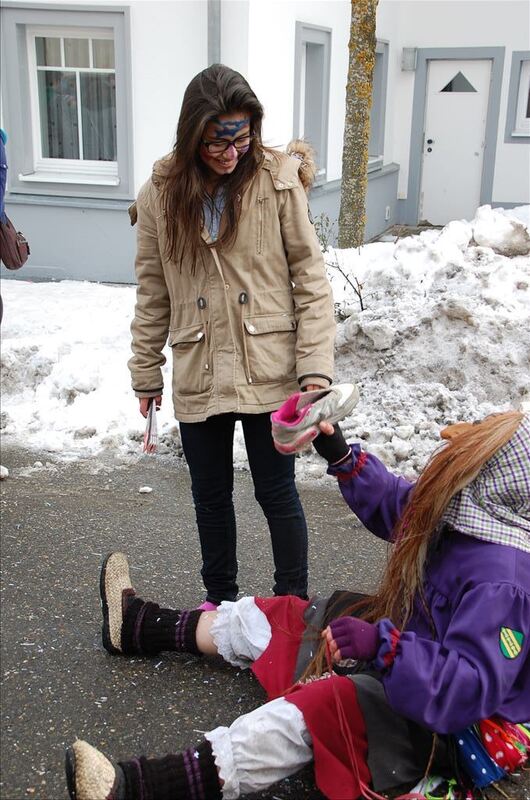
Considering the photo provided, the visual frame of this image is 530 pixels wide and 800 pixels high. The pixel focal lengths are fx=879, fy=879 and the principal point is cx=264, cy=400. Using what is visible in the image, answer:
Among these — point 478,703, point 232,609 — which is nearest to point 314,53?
point 232,609

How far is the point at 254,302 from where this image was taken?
2834 mm

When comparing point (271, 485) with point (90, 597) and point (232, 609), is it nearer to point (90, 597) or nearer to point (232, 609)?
point (232, 609)

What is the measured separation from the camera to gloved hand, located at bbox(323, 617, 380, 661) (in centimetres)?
203

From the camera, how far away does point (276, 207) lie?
2803 millimetres

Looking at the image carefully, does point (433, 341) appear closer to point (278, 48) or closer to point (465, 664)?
point (465, 664)

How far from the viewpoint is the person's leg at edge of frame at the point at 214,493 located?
2.95 metres

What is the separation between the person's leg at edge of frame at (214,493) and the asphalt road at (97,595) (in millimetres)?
298

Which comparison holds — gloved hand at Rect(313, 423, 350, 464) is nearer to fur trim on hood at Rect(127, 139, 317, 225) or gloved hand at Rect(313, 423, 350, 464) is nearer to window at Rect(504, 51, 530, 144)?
fur trim on hood at Rect(127, 139, 317, 225)

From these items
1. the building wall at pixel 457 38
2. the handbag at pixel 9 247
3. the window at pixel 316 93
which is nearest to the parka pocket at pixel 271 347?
the handbag at pixel 9 247

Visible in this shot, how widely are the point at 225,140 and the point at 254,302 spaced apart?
0.51 meters

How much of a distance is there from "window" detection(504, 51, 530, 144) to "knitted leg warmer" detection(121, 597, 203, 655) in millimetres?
11334

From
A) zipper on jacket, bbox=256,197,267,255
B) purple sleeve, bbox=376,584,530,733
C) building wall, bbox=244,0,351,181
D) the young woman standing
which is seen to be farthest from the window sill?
purple sleeve, bbox=376,584,530,733

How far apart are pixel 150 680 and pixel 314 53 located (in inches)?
347

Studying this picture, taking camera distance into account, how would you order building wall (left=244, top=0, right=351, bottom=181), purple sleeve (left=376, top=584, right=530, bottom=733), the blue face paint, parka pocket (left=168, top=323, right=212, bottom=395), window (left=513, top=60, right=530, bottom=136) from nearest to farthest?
purple sleeve (left=376, top=584, right=530, bottom=733), the blue face paint, parka pocket (left=168, top=323, right=212, bottom=395), building wall (left=244, top=0, right=351, bottom=181), window (left=513, top=60, right=530, bottom=136)
